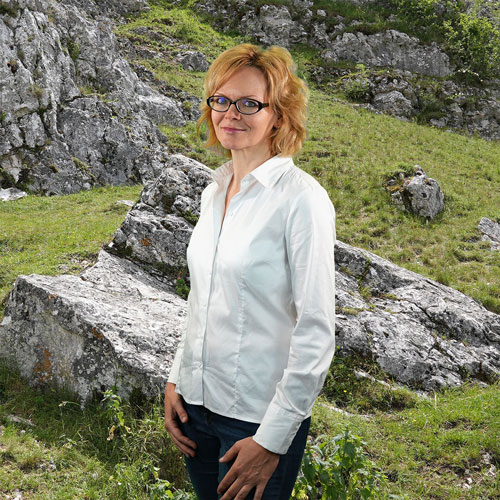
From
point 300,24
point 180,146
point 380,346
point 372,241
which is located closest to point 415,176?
point 372,241

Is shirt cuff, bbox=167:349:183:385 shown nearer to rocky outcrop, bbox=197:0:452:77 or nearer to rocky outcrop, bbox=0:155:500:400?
rocky outcrop, bbox=0:155:500:400

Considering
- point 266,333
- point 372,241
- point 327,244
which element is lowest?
point 372,241

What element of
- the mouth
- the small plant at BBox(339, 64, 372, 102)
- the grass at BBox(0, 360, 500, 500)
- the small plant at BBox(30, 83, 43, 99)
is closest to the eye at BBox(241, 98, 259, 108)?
the mouth

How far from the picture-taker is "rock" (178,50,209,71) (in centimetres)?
2760

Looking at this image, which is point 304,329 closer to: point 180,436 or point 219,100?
point 180,436

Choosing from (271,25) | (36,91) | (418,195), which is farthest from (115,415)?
(271,25)

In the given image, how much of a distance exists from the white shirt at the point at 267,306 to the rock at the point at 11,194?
1366cm

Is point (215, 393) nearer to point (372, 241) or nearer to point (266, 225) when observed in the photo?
point (266, 225)

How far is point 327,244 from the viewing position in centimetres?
174

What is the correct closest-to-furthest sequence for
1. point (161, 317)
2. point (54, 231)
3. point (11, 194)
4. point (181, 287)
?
point (161, 317)
point (181, 287)
point (54, 231)
point (11, 194)

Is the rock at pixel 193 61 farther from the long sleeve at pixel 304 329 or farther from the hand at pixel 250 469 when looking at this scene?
the hand at pixel 250 469

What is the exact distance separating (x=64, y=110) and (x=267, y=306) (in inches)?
684

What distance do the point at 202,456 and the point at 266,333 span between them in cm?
77

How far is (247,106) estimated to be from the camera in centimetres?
201
